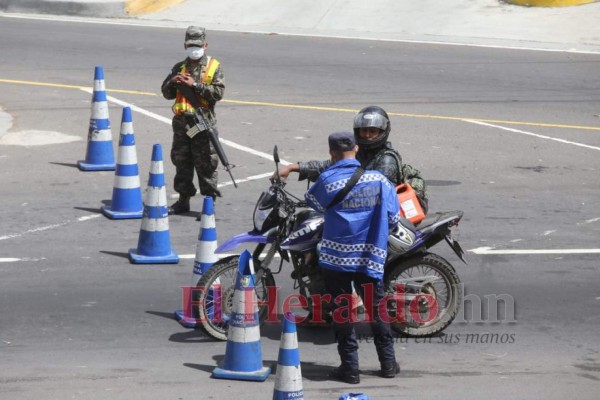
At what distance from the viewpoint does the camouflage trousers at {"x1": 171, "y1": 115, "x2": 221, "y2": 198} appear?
39.1 feet

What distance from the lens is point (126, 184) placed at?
1175 centimetres

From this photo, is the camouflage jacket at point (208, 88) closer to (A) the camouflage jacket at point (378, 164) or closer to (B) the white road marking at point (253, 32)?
(A) the camouflage jacket at point (378, 164)

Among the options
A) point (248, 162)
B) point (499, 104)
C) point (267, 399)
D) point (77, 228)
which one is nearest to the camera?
point (267, 399)

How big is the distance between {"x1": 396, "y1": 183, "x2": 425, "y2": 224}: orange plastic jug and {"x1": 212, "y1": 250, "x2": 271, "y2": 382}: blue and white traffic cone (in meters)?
1.44

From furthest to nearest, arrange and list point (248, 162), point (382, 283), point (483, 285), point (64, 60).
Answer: point (64, 60) < point (248, 162) < point (483, 285) < point (382, 283)

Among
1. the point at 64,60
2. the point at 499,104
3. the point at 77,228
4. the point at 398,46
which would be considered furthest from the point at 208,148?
the point at 398,46

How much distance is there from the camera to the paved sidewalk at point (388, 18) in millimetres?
23641

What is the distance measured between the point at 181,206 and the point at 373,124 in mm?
4189

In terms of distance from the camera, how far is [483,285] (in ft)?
32.0

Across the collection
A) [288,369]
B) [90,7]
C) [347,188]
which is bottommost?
[288,369]

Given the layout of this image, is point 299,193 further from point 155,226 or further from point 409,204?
point 409,204

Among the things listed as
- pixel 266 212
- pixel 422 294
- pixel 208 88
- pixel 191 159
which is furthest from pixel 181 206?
pixel 422 294

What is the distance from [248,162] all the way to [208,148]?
229 cm

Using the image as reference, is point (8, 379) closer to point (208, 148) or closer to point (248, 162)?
point (208, 148)
